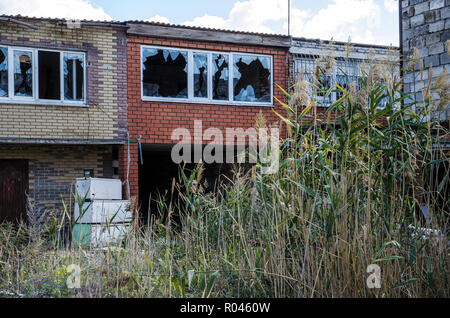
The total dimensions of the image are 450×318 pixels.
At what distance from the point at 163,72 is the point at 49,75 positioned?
2658 millimetres

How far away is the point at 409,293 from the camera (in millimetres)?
3426

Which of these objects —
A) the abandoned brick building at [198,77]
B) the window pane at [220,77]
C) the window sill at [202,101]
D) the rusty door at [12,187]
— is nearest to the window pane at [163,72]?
the abandoned brick building at [198,77]

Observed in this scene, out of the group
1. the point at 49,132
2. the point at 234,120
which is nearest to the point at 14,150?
the point at 49,132

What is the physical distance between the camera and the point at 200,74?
12.6 m

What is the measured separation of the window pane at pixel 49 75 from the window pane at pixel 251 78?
4366mm

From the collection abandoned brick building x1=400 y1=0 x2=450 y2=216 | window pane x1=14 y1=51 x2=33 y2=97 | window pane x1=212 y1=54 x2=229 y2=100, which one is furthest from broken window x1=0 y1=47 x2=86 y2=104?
abandoned brick building x1=400 y1=0 x2=450 y2=216

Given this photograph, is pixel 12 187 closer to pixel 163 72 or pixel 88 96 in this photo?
pixel 88 96

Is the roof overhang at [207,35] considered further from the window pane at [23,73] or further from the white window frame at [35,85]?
the window pane at [23,73]

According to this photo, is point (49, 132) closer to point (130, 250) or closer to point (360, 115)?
point (130, 250)

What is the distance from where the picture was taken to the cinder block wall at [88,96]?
437 inches

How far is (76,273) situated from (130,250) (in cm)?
65

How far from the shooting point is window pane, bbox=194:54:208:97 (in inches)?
497
